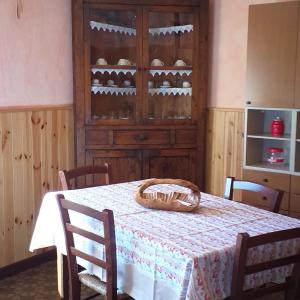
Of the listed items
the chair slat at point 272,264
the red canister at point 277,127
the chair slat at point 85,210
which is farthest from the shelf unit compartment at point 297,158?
the chair slat at point 85,210

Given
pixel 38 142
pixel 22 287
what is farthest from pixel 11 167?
pixel 22 287

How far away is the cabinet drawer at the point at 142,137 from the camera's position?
3.69m

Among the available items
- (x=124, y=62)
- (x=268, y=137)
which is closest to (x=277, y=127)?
(x=268, y=137)

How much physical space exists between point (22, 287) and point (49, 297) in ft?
0.82

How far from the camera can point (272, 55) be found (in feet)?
10.7

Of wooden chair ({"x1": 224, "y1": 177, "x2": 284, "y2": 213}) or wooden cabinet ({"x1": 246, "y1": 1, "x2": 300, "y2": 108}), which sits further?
wooden cabinet ({"x1": 246, "y1": 1, "x2": 300, "y2": 108})

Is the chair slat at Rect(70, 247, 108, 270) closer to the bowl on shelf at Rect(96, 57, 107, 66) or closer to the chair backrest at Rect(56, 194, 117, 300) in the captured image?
the chair backrest at Rect(56, 194, 117, 300)

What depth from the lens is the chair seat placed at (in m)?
2.13

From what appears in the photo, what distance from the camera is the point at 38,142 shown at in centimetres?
343

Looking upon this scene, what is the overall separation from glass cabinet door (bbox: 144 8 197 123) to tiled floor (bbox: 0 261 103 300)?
1.39 metres

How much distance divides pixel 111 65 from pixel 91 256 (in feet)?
6.55

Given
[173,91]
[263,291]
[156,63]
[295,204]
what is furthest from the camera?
[173,91]

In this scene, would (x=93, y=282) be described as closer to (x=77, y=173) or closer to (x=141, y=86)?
(x=77, y=173)

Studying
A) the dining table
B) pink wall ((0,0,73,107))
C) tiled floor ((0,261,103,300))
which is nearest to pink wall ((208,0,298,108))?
pink wall ((0,0,73,107))
